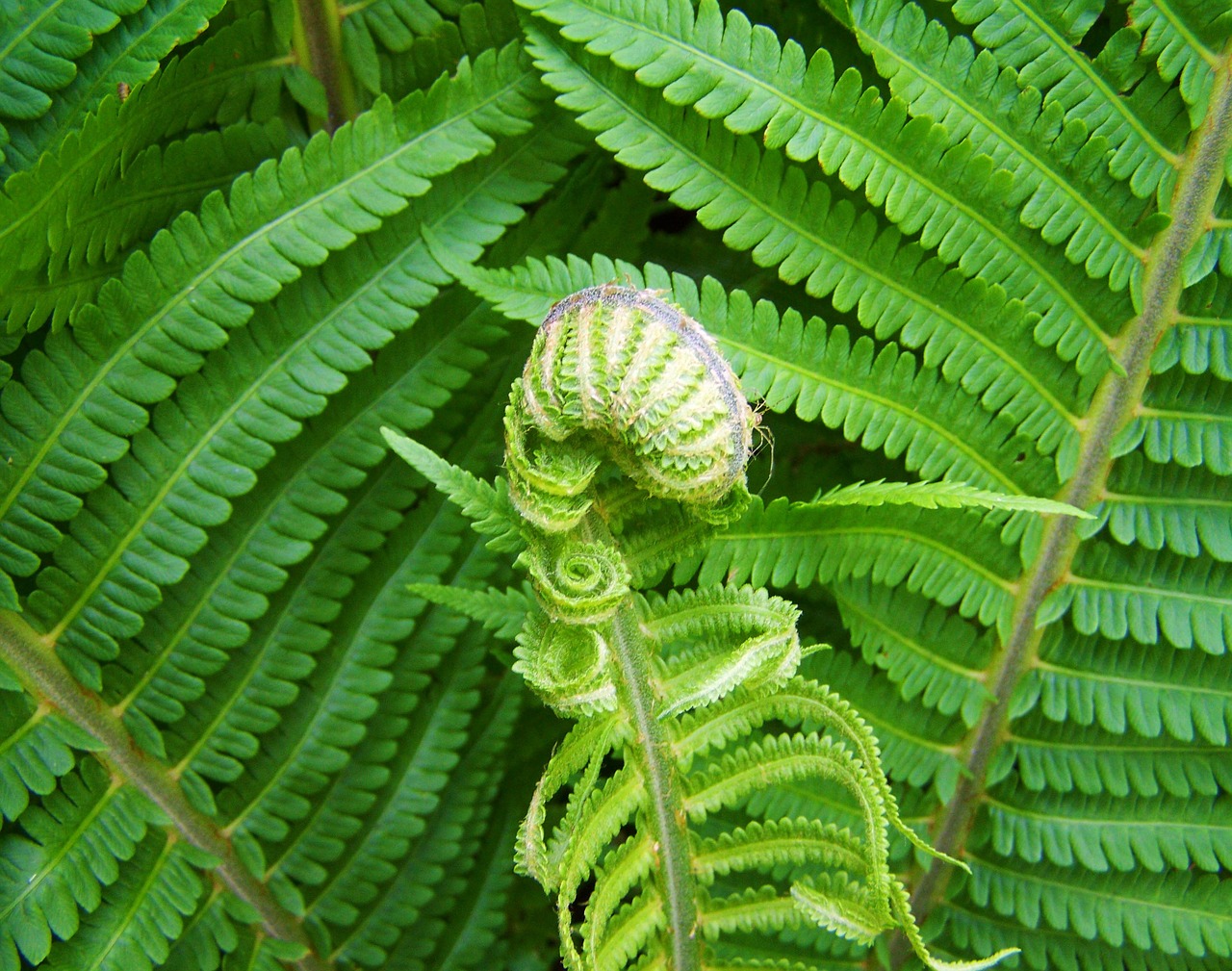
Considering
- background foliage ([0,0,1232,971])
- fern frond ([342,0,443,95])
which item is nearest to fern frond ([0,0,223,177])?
background foliage ([0,0,1232,971])

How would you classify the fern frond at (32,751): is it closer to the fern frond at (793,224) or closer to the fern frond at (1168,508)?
the fern frond at (793,224)

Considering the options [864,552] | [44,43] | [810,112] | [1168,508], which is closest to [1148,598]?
[1168,508]

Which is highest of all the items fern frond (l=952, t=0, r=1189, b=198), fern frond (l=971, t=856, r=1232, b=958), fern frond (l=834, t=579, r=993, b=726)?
fern frond (l=952, t=0, r=1189, b=198)

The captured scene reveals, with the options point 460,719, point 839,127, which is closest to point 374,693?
point 460,719

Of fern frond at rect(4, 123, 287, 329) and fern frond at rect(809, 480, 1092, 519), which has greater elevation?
fern frond at rect(809, 480, 1092, 519)

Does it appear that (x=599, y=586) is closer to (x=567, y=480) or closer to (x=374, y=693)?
(x=567, y=480)

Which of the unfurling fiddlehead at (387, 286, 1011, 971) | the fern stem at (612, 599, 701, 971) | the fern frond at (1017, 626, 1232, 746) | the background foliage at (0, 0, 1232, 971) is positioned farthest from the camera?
the fern frond at (1017, 626, 1232, 746)

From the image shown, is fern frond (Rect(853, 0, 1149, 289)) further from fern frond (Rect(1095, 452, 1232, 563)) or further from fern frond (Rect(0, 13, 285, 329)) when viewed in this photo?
fern frond (Rect(0, 13, 285, 329))

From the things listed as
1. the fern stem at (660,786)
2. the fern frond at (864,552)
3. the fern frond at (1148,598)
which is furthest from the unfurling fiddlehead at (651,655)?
the fern frond at (1148,598)
